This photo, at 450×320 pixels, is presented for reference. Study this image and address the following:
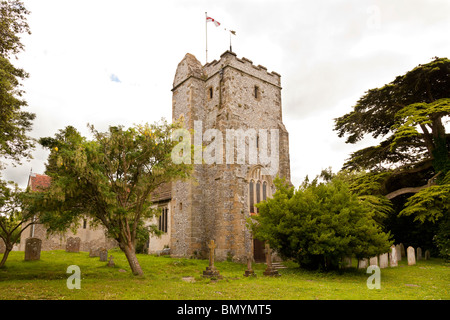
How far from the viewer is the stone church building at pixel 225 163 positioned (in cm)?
2031

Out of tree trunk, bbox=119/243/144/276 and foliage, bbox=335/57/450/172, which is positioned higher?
foliage, bbox=335/57/450/172

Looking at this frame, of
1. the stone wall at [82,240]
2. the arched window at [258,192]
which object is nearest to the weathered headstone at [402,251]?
the arched window at [258,192]

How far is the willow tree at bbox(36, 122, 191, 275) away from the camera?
10.9m

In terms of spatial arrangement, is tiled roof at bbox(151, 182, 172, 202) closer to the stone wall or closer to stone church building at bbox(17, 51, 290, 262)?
stone church building at bbox(17, 51, 290, 262)

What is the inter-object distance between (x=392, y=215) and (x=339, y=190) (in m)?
8.44

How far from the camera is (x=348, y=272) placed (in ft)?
49.3

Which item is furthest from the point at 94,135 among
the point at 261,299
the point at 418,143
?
the point at 418,143

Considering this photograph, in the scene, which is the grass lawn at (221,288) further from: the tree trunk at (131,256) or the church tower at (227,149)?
the church tower at (227,149)

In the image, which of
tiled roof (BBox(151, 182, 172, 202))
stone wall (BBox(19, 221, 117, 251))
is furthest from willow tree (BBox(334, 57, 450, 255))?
stone wall (BBox(19, 221, 117, 251))

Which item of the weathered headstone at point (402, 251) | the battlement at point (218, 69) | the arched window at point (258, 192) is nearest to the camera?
the weathered headstone at point (402, 251)

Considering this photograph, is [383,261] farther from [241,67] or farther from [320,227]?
[241,67]

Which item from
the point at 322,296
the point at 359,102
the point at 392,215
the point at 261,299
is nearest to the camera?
the point at 261,299

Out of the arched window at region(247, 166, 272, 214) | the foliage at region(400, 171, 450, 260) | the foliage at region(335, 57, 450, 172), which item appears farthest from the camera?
the arched window at region(247, 166, 272, 214)
